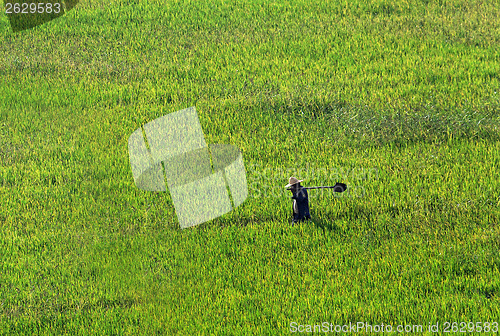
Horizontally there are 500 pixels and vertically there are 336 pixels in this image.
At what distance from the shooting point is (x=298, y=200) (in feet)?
26.9

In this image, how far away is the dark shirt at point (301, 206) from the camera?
814 centimetres

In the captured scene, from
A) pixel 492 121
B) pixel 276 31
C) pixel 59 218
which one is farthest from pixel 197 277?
pixel 276 31

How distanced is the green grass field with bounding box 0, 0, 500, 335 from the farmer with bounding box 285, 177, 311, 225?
0.14 m

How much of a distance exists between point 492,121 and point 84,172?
714 cm

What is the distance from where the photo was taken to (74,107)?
13234mm

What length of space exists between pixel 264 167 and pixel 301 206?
1.98 m
